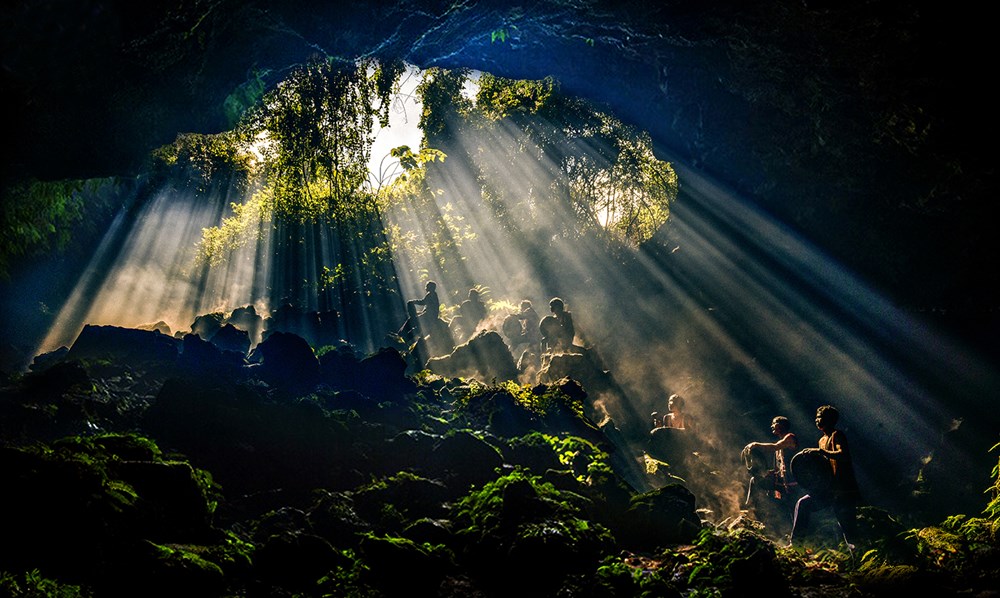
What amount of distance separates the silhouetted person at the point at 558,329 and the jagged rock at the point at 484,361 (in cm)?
261

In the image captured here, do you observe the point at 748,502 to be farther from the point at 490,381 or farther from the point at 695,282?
the point at 695,282

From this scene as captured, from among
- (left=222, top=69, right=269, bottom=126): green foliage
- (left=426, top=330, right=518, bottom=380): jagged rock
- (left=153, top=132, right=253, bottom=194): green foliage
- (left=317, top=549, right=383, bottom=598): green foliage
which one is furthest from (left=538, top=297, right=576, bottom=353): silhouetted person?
(left=153, top=132, right=253, bottom=194): green foliage

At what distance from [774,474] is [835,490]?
3.87m

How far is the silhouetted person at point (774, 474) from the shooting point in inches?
373

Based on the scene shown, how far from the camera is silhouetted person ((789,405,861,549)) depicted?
640 cm

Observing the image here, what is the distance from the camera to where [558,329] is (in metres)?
19.1

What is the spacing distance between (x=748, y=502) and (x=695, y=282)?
11.0 meters

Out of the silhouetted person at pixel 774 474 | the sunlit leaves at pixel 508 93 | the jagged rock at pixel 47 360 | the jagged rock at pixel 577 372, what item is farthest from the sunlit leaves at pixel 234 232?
the silhouetted person at pixel 774 474

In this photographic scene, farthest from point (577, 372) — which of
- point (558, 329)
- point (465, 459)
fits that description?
point (465, 459)

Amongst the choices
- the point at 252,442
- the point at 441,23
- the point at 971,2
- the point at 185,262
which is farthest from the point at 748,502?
the point at 185,262

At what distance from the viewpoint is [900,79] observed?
6746 mm

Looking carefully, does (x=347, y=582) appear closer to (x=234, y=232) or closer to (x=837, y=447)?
(x=837, y=447)

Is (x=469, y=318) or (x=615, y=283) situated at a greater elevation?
(x=469, y=318)

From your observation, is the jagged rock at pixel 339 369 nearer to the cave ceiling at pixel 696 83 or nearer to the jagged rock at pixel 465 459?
the jagged rock at pixel 465 459
